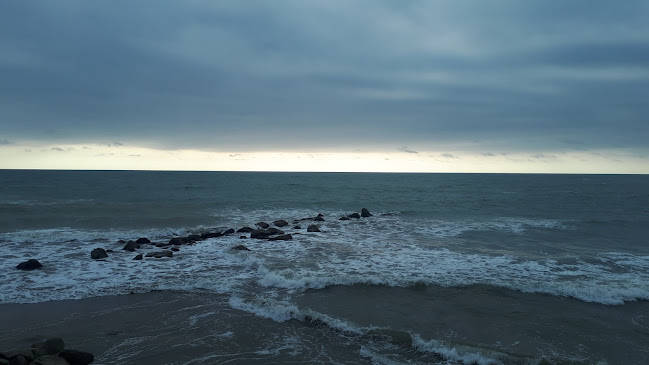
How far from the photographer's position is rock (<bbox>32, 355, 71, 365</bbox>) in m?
6.95

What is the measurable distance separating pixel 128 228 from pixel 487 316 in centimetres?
2506

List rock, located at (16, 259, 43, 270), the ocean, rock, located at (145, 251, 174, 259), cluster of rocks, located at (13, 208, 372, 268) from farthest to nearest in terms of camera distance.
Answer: rock, located at (145, 251, 174, 259) → cluster of rocks, located at (13, 208, 372, 268) → rock, located at (16, 259, 43, 270) → the ocean

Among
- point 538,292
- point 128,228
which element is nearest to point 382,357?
point 538,292

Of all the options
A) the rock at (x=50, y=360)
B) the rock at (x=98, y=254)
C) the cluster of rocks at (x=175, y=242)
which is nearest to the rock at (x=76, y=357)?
the rock at (x=50, y=360)

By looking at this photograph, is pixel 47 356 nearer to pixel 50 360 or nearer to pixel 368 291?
pixel 50 360

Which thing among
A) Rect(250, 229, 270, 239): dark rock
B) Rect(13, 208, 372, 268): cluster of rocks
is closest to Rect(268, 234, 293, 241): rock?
Rect(13, 208, 372, 268): cluster of rocks

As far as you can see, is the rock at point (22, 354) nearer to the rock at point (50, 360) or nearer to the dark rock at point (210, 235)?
the rock at point (50, 360)

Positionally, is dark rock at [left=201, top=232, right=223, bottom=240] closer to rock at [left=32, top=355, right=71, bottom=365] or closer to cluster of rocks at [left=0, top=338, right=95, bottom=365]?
cluster of rocks at [left=0, top=338, right=95, bottom=365]

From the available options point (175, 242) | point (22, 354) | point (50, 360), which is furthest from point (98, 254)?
point (50, 360)

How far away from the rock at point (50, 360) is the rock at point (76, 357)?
0.34 feet

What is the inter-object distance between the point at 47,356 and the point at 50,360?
0.93 ft

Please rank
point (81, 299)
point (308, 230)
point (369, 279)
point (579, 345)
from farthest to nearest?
point (308, 230), point (369, 279), point (81, 299), point (579, 345)

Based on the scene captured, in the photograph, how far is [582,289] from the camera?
40.4 ft

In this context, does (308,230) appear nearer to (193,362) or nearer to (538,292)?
(538,292)
